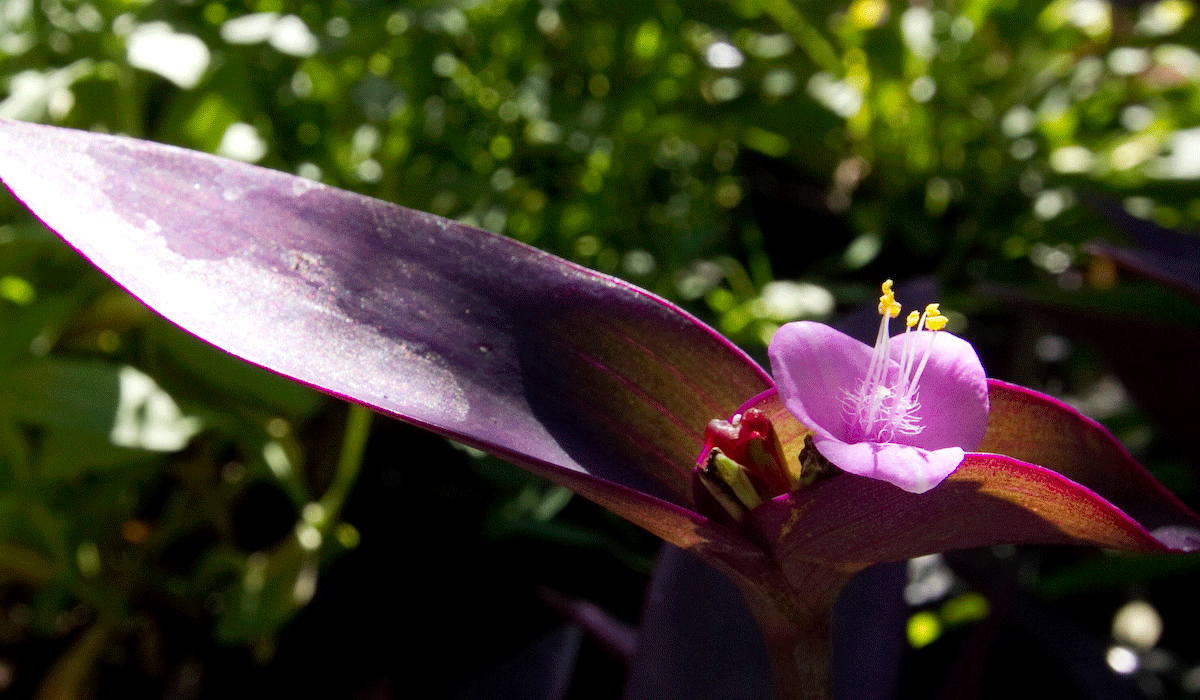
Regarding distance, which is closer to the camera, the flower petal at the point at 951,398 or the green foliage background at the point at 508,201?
the flower petal at the point at 951,398

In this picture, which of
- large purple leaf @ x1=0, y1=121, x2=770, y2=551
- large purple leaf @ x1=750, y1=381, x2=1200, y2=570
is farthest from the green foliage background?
large purple leaf @ x1=750, y1=381, x2=1200, y2=570

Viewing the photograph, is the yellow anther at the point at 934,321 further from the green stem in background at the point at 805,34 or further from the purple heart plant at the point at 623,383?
the green stem in background at the point at 805,34

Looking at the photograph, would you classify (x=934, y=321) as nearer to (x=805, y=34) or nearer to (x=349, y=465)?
(x=349, y=465)

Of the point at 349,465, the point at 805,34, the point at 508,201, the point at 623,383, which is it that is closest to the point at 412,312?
the point at 623,383

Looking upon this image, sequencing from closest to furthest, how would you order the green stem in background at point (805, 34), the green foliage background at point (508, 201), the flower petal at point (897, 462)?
the flower petal at point (897, 462) < the green foliage background at point (508, 201) < the green stem in background at point (805, 34)

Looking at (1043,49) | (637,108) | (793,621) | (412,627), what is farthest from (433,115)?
(1043,49)

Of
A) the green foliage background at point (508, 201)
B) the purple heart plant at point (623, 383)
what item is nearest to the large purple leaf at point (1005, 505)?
the purple heart plant at point (623, 383)
